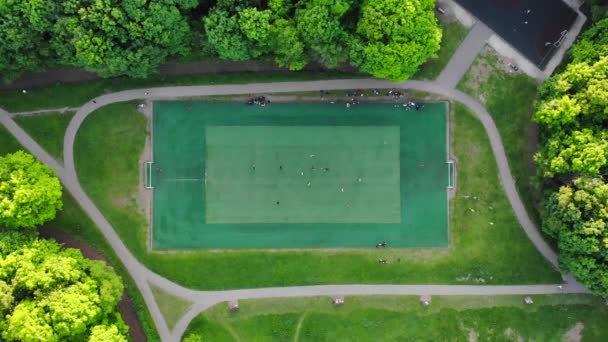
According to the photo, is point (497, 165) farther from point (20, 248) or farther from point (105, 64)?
point (20, 248)

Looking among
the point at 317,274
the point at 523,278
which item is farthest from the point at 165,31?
the point at 523,278

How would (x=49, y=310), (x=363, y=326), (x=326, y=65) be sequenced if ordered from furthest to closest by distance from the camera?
1. (x=363, y=326)
2. (x=326, y=65)
3. (x=49, y=310)

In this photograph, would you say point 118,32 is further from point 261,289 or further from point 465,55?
point 465,55

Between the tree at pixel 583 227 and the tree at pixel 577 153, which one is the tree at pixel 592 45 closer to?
the tree at pixel 577 153

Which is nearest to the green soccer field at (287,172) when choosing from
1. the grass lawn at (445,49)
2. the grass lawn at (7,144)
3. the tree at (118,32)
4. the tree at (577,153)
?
the grass lawn at (445,49)

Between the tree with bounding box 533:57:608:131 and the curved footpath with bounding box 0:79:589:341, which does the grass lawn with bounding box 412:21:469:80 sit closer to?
the curved footpath with bounding box 0:79:589:341

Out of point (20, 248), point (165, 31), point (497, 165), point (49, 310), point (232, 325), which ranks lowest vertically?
point (232, 325)

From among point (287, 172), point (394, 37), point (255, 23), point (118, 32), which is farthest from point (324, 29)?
point (118, 32)
